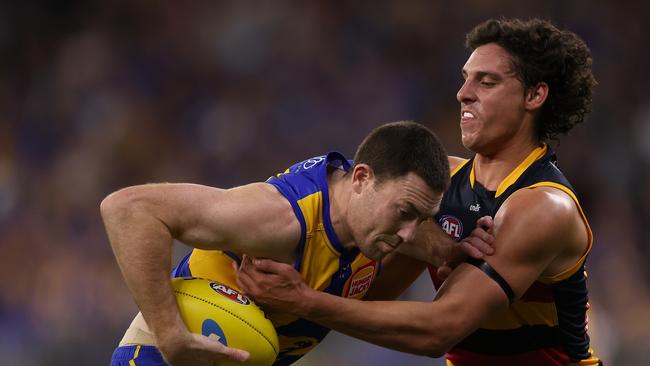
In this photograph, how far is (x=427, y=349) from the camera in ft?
13.6

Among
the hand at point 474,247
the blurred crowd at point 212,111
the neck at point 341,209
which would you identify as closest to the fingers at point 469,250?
the hand at point 474,247

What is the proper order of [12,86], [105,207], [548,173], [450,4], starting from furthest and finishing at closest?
[12,86], [450,4], [548,173], [105,207]

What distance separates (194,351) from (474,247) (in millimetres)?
1335

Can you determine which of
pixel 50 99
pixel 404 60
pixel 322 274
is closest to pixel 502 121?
pixel 322 274

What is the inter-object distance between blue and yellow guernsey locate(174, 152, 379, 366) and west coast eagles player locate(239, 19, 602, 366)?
0.50ft

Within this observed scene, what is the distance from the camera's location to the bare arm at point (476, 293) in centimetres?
405

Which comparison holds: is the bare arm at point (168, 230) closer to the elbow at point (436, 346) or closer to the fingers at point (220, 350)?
the fingers at point (220, 350)

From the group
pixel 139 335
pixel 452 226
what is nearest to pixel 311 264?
pixel 139 335

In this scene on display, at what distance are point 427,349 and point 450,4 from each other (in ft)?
20.2

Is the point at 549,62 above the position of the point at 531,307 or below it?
above

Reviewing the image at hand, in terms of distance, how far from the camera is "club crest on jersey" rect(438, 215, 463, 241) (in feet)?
15.2

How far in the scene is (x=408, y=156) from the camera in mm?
3799

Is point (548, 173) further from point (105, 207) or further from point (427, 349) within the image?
point (105, 207)

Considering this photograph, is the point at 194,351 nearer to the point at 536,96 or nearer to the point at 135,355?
the point at 135,355
